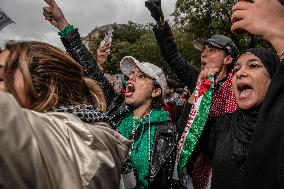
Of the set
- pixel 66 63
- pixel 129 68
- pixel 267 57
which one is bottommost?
pixel 66 63

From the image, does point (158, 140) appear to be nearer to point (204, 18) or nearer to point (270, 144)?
point (270, 144)

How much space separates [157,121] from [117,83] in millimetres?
3625

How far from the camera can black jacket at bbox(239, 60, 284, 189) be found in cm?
124

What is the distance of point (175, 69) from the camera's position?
379 cm

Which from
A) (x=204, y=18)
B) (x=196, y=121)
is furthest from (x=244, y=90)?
(x=204, y=18)

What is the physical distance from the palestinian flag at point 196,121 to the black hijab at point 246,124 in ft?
0.82

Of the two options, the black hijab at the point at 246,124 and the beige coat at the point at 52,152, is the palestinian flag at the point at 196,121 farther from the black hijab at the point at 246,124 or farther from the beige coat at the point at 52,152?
the beige coat at the point at 52,152

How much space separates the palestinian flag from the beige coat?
140cm

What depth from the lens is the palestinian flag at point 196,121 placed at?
280 cm

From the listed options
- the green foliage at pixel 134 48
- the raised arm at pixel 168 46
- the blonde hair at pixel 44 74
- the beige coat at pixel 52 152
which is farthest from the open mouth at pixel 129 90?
the green foliage at pixel 134 48

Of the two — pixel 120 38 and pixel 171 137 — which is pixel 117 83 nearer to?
pixel 171 137

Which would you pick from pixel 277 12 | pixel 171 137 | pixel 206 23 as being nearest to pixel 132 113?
pixel 171 137

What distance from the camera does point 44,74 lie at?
151 centimetres

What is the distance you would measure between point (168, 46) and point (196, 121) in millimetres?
1118
